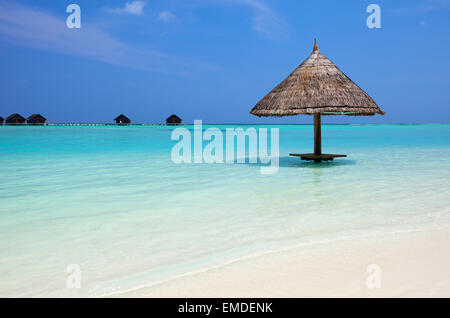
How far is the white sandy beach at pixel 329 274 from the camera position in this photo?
1.82 m

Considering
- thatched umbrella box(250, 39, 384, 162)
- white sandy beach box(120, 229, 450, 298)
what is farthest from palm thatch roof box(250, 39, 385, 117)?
white sandy beach box(120, 229, 450, 298)

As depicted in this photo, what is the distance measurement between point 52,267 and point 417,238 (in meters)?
2.39

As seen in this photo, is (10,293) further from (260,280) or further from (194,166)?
(194,166)

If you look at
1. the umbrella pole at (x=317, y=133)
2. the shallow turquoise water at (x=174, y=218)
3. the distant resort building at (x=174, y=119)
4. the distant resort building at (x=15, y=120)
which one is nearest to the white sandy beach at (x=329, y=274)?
the shallow turquoise water at (x=174, y=218)

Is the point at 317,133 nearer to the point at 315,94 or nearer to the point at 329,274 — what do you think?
the point at 315,94

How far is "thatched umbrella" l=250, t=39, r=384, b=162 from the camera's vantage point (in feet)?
23.2

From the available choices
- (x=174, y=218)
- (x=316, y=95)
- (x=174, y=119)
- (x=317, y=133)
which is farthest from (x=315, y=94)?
(x=174, y=119)

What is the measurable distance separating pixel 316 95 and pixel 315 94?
0.03 meters

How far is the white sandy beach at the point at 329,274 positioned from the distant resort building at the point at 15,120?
69.2 metres

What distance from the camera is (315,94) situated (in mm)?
7199

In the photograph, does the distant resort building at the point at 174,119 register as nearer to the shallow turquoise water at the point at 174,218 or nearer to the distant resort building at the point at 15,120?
the distant resort building at the point at 15,120

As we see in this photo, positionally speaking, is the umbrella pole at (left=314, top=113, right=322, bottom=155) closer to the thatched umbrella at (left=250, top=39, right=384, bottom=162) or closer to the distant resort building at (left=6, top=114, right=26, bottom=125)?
the thatched umbrella at (left=250, top=39, right=384, bottom=162)

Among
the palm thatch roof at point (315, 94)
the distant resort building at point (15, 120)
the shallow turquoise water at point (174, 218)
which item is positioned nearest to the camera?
the shallow turquoise water at point (174, 218)
